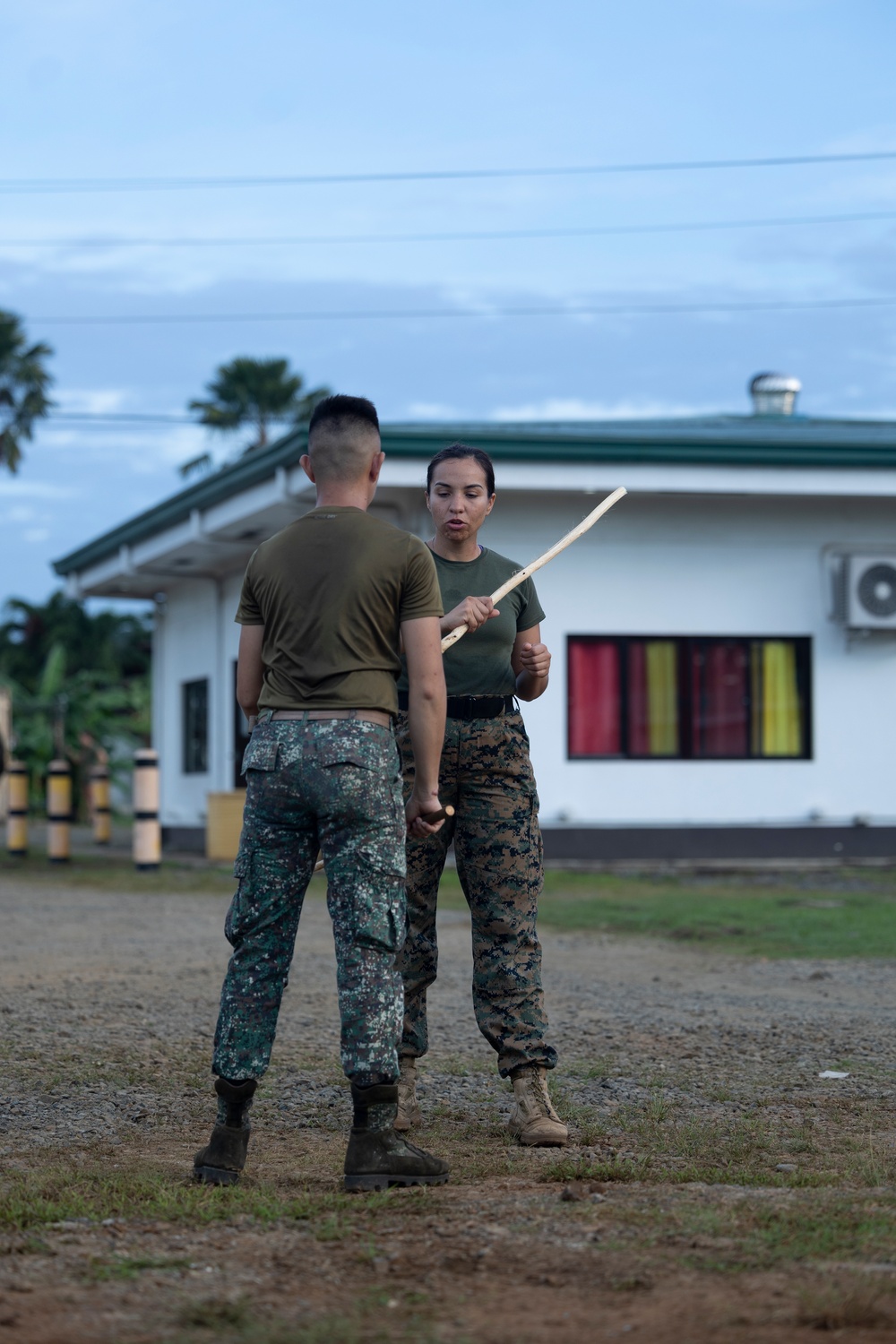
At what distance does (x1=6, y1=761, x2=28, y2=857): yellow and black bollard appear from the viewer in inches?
742

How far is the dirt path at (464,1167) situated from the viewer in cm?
299

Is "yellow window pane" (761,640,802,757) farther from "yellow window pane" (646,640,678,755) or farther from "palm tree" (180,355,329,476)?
"palm tree" (180,355,329,476)

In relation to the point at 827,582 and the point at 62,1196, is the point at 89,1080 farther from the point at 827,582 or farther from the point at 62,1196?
the point at 827,582

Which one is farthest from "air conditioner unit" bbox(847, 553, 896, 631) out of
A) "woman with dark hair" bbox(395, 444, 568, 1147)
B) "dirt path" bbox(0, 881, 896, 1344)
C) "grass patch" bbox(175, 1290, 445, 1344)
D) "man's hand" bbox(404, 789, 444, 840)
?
"grass patch" bbox(175, 1290, 445, 1344)

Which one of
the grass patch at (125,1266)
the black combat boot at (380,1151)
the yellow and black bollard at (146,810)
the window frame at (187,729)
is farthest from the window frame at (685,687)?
the grass patch at (125,1266)

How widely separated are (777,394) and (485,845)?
19.9 meters

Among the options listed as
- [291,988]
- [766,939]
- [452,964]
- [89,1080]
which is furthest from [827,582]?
[89,1080]

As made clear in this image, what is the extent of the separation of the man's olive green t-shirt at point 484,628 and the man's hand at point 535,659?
1.9 inches

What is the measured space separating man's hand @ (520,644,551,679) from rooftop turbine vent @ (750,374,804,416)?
63.4 ft

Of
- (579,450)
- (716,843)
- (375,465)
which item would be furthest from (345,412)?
(716,843)

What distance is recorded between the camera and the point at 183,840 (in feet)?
70.9

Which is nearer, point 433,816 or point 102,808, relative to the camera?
point 433,816

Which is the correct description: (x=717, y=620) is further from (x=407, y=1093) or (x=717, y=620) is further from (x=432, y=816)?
(x=432, y=816)

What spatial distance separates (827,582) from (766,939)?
24.0 ft
